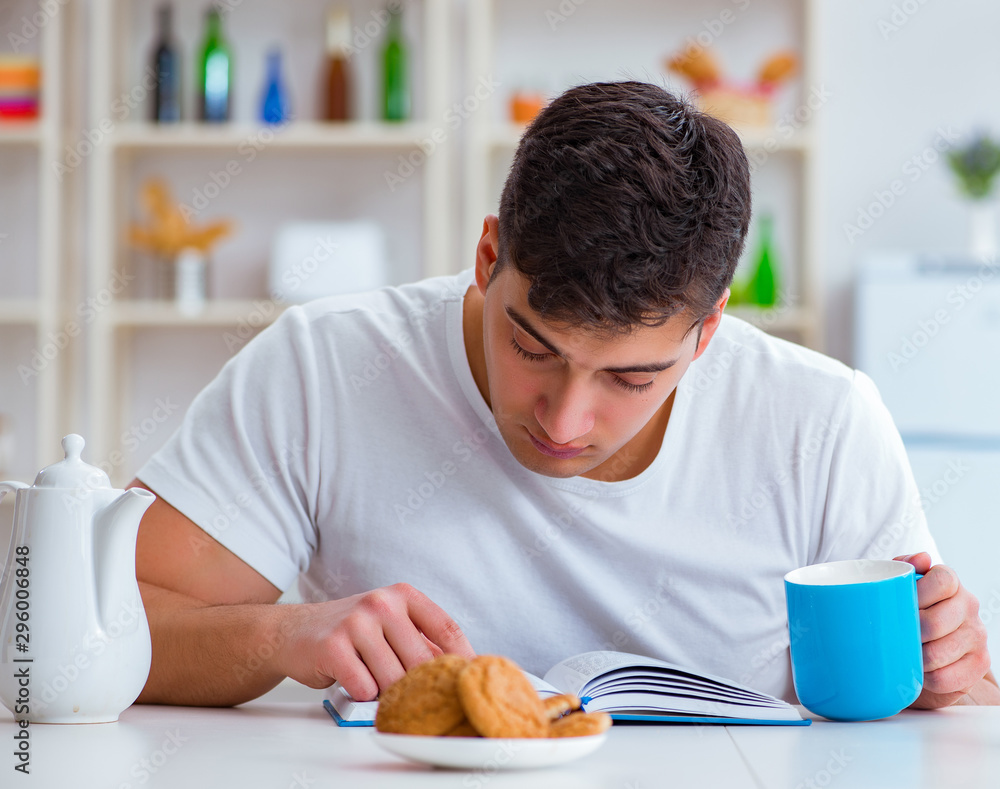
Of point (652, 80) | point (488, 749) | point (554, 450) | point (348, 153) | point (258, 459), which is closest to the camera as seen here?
point (488, 749)

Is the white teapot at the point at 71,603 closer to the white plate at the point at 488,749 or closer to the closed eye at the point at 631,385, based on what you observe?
the white plate at the point at 488,749

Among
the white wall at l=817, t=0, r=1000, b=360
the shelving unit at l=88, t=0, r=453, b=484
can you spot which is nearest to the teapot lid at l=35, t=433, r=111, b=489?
the shelving unit at l=88, t=0, r=453, b=484

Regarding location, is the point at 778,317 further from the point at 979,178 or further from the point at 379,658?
the point at 379,658

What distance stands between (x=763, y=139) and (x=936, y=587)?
1.95 m

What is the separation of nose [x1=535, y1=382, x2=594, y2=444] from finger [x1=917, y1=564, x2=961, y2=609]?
0.32 m

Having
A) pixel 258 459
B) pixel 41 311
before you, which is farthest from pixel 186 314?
pixel 258 459

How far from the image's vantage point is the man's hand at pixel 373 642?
863mm

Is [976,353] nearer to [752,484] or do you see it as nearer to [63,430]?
[752,484]

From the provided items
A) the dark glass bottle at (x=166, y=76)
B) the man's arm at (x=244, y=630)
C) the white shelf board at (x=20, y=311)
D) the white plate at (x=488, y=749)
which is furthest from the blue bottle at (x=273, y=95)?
the white plate at (x=488, y=749)

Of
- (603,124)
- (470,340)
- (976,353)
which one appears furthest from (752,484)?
(976,353)

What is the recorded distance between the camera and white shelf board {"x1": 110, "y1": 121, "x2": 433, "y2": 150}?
2.72m

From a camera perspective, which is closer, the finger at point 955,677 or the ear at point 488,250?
the finger at point 955,677

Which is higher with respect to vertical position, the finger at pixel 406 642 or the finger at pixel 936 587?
the finger at pixel 936 587

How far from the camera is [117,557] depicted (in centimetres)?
81
